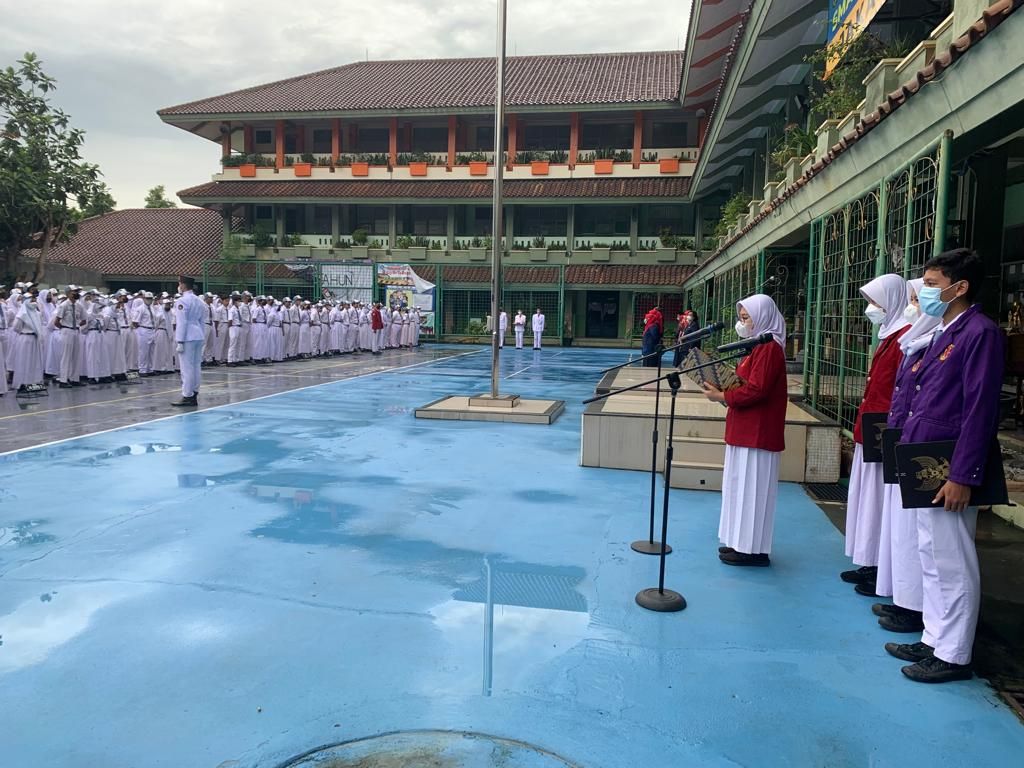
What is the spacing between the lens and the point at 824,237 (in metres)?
8.05

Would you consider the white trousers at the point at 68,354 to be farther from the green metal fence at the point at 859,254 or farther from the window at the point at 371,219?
the window at the point at 371,219

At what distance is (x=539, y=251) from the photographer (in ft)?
96.6

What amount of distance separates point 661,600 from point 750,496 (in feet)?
3.09

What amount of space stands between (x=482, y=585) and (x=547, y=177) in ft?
89.3

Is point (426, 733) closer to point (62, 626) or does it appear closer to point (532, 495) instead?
point (62, 626)

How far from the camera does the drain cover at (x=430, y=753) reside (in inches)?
94.7

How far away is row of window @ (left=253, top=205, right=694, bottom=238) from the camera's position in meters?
29.8

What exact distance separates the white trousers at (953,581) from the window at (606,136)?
2886cm

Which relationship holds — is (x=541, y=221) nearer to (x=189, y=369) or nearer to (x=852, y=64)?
(x=189, y=369)

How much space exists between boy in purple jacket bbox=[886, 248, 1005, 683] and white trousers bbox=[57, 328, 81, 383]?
13.4m

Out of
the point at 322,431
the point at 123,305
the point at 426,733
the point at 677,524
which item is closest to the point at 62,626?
the point at 426,733

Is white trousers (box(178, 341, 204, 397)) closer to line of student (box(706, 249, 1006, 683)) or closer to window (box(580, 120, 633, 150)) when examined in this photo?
line of student (box(706, 249, 1006, 683))

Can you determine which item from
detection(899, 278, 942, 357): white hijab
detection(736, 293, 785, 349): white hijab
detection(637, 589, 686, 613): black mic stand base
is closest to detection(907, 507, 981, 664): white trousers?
detection(899, 278, 942, 357): white hijab

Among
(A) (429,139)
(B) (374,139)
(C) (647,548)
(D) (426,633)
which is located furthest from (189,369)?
(B) (374,139)
